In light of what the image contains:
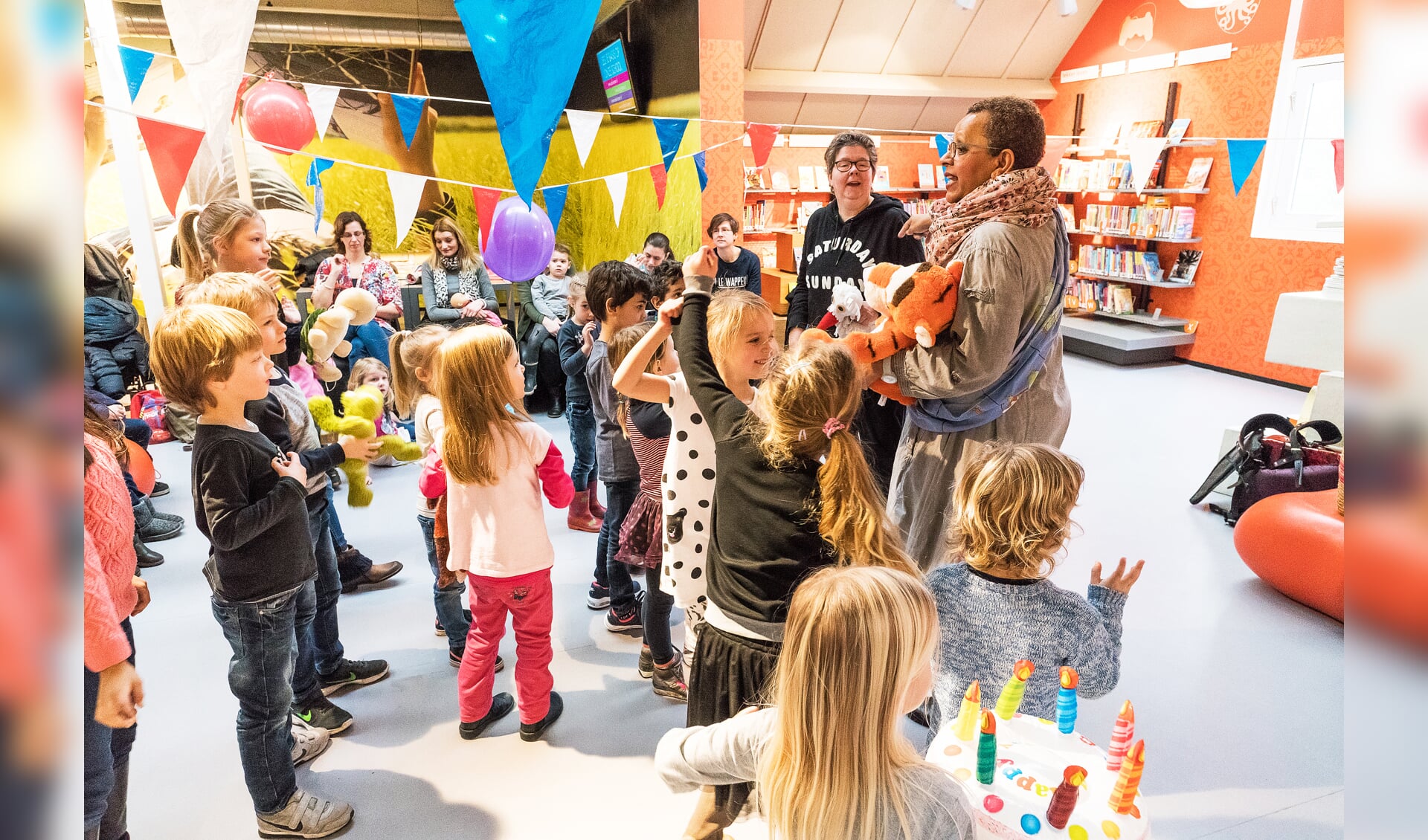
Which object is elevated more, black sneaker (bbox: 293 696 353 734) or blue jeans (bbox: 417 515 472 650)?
blue jeans (bbox: 417 515 472 650)

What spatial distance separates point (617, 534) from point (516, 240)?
2218 millimetres

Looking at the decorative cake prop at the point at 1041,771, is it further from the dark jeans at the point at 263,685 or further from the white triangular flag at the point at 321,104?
the white triangular flag at the point at 321,104

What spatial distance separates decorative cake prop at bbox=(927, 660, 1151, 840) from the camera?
118 cm

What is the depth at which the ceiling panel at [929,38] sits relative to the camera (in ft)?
24.4

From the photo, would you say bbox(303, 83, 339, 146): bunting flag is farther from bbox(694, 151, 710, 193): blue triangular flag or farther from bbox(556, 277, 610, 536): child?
bbox(694, 151, 710, 193): blue triangular flag

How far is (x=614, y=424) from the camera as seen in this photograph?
8.95ft

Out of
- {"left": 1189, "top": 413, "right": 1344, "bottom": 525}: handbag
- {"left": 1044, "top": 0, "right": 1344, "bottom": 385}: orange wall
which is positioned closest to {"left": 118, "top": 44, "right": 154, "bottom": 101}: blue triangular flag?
{"left": 1189, "top": 413, "right": 1344, "bottom": 525}: handbag

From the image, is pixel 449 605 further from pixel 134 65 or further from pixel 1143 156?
pixel 1143 156

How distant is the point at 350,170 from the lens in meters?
6.98

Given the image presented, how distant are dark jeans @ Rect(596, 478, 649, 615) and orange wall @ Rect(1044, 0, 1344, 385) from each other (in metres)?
5.64

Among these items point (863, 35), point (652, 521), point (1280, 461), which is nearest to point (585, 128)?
point (652, 521)

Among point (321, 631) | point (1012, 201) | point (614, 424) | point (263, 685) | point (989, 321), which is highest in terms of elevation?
point (1012, 201)
